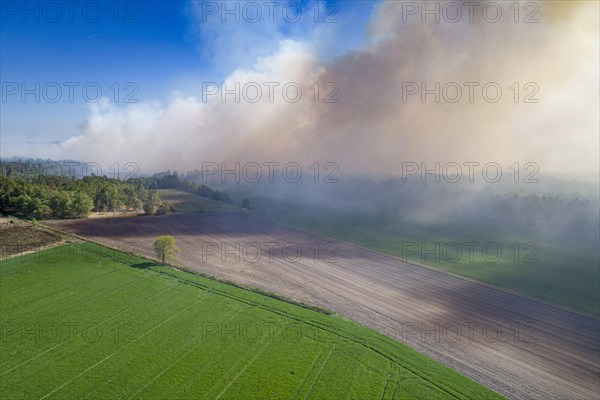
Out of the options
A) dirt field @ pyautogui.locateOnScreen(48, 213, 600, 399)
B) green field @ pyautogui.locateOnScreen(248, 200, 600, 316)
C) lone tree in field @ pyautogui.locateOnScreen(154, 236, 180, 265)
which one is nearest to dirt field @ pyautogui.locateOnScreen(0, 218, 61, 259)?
dirt field @ pyautogui.locateOnScreen(48, 213, 600, 399)

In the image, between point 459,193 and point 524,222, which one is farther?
point 459,193

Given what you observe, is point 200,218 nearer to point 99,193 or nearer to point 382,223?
point 99,193

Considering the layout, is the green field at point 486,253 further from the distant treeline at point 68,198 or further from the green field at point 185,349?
the distant treeline at point 68,198

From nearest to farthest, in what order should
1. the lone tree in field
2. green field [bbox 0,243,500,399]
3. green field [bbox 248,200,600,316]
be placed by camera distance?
green field [bbox 0,243,500,399], the lone tree in field, green field [bbox 248,200,600,316]

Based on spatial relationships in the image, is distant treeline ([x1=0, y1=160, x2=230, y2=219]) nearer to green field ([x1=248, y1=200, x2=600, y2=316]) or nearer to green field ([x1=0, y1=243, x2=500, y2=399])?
green field ([x1=0, y1=243, x2=500, y2=399])

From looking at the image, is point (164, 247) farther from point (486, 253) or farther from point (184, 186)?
point (184, 186)

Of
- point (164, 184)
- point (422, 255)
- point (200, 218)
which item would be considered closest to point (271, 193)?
point (164, 184)

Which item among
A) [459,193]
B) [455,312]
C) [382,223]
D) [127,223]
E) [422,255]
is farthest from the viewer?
[459,193]
